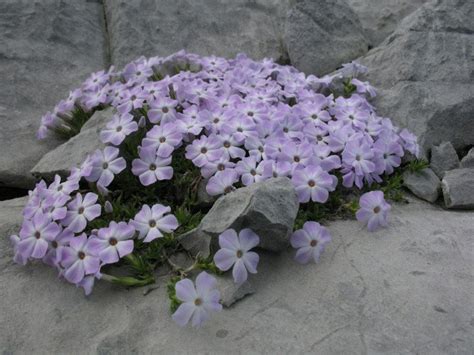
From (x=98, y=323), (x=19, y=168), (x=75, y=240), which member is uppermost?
(x=75, y=240)

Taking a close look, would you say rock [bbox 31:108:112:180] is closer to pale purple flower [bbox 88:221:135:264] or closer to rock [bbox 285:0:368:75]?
pale purple flower [bbox 88:221:135:264]

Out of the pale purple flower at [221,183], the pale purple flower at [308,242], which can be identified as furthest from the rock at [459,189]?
the pale purple flower at [221,183]

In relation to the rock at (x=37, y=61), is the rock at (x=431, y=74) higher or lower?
higher

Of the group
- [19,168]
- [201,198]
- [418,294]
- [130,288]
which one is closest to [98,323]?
[130,288]

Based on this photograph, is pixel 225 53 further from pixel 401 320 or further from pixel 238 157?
pixel 401 320

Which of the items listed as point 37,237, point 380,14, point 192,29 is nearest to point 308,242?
point 37,237

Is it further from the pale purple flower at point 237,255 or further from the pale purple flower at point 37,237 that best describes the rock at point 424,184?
the pale purple flower at point 37,237
